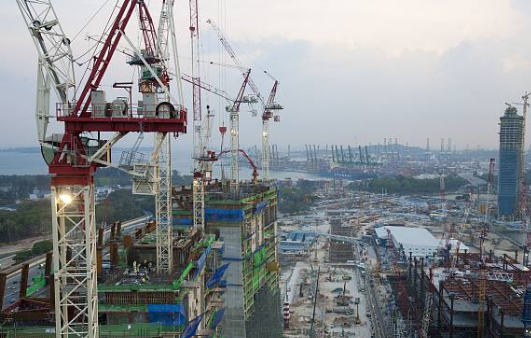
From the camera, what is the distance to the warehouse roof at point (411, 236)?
51531 mm

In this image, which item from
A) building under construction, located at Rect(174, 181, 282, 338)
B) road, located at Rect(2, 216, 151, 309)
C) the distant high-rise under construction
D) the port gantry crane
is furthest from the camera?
the distant high-rise under construction

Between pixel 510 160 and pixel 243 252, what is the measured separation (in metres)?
64.4

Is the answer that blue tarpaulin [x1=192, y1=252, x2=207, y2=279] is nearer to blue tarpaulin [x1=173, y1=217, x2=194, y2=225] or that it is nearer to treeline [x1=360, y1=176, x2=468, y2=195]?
blue tarpaulin [x1=173, y1=217, x2=194, y2=225]

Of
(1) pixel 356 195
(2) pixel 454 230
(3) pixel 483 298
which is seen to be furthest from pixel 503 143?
(3) pixel 483 298

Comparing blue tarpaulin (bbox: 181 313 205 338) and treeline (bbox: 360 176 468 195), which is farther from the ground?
blue tarpaulin (bbox: 181 313 205 338)

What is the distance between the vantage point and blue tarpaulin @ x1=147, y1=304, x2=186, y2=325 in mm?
10914

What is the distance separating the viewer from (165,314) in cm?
1098

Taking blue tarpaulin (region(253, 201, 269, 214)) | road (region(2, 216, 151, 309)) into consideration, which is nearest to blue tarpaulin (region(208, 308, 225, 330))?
blue tarpaulin (region(253, 201, 269, 214))

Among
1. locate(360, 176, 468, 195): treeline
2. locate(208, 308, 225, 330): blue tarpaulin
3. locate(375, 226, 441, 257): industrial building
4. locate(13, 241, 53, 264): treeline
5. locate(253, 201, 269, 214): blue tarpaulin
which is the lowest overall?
locate(375, 226, 441, 257): industrial building

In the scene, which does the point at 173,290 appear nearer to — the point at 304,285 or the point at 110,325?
the point at 110,325

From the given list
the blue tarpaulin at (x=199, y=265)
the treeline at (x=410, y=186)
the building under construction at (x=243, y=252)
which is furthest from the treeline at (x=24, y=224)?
the treeline at (x=410, y=186)

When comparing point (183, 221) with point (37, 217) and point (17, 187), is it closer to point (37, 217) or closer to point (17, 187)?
point (37, 217)

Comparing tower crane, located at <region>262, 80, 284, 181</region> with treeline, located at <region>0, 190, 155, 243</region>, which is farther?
treeline, located at <region>0, 190, 155, 243</region>

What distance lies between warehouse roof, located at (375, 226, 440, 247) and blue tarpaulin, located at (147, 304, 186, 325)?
4335cm
